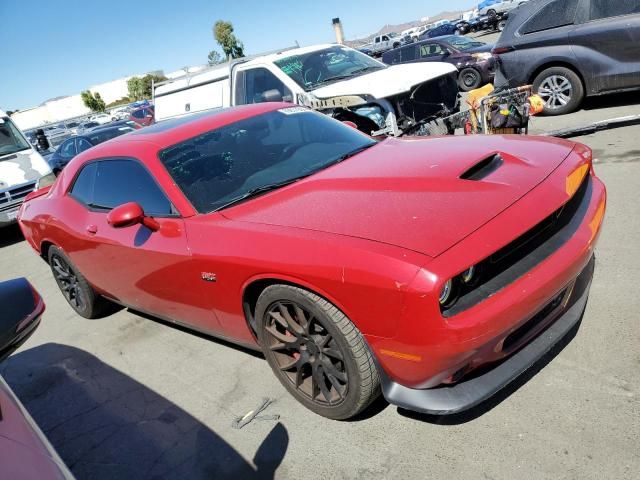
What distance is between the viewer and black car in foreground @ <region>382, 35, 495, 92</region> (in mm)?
14133

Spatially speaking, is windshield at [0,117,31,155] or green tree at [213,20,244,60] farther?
green tree at [213,20,244,60]

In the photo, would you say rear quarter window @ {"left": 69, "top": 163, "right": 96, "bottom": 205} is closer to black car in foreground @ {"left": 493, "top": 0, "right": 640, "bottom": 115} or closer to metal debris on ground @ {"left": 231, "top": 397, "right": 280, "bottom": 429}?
metal debris on ground @ {"left": 231, "top": 397, "right": 280, "bottom": 429}

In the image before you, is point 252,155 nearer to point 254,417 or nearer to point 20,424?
point 254,417

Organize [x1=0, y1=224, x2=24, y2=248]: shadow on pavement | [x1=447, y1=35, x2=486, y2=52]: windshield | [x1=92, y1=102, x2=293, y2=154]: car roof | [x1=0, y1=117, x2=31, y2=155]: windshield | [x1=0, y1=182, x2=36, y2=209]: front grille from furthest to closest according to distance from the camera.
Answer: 1. [x1=447, y1=35, x2=486, y2=52]: windshield
2. [x1=0, y1=117, x2=31, y2=155]: windshield
3. [x1=0, y1=224, x2=24, y2=248]: shadow on pavement
4. [x1=0, y1=182, x2=36, y2=209]: front grille
5. [x1=92, y1=102, x2=293, y2=154]: car roof

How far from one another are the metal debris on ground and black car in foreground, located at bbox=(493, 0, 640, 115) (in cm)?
700

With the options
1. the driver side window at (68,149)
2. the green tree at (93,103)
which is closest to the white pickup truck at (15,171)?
the driver side window at (68,149)

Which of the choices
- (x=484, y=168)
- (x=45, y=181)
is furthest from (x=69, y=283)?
(x=45, y=181)

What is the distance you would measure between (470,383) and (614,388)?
79cm

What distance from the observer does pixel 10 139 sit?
9.42 metres

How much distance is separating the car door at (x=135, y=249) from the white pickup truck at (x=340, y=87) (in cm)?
367

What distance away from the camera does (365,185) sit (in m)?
2.77

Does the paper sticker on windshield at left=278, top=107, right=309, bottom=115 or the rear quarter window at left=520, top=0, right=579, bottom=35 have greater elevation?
the paper sticker on windshield at left=278, top=107, right=309, bottom=115

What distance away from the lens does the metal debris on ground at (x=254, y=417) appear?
2820 millimetres

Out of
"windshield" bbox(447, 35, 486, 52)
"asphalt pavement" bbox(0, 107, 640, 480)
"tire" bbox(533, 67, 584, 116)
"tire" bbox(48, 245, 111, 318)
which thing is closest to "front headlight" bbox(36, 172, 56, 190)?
"tire" bbox(48, 245, 111, 318)
